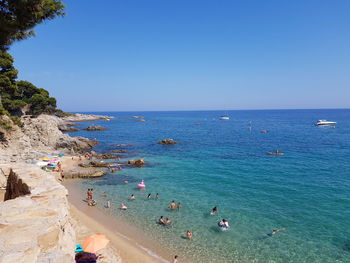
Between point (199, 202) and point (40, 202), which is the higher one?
point (40, 202)

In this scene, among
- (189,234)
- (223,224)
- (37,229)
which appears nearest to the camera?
(37,229)

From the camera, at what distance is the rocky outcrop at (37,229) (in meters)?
4.12

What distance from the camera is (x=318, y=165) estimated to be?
3612 cm

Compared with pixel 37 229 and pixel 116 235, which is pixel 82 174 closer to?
pixel 116 235

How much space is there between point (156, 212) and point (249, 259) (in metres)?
9.29

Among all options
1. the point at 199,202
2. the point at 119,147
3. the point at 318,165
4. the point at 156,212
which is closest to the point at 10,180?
the point at 156,212

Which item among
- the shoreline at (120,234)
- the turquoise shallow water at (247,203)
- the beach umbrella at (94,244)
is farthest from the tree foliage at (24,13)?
the turquoise shallow water at (247,203)

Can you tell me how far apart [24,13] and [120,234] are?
15.2 metres

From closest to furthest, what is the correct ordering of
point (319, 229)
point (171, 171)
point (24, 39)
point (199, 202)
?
1. point (24, 39)
2. point (319, 229)
3. point (199, 202)
4. point (171, 171)

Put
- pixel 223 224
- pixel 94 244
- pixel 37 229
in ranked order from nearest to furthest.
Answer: pixel 37 229
pixel 94 244
pixel 223 224

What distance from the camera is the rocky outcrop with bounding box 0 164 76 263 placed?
13.5 feet

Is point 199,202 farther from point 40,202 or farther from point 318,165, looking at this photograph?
point 318,165

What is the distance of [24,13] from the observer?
31.6 feet

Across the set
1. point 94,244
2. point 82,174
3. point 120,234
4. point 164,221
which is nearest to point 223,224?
point 164,221
